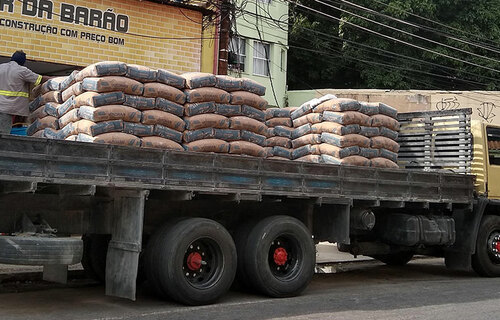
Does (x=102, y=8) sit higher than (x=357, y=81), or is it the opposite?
(x=357, y=81)

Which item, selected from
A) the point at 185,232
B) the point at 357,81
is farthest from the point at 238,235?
the point at 357,81

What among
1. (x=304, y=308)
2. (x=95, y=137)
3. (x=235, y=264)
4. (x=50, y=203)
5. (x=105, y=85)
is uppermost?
(x=105, y=85)

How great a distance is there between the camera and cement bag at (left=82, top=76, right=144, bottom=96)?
22.9 feet

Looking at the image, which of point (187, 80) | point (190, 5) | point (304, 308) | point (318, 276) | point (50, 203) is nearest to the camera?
point (50, 203)

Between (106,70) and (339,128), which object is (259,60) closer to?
(339,128)

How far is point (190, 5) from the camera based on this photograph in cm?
1507

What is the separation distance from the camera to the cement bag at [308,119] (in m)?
9.45

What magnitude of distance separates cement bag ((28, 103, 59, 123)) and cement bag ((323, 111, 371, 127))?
12.8ft

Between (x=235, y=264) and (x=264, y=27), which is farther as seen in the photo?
(x=264, y=27)

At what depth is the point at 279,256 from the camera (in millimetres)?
7945

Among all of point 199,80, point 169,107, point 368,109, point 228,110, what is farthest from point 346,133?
point 169,107

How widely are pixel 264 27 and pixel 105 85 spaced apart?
22109mm

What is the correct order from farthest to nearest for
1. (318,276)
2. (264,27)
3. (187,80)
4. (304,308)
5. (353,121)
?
1. (264,27)
2. (318,276)
3. (353,121)
4. (187,80)
5. (304,308)

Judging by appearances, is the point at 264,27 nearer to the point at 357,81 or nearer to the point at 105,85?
the point at 357,81
